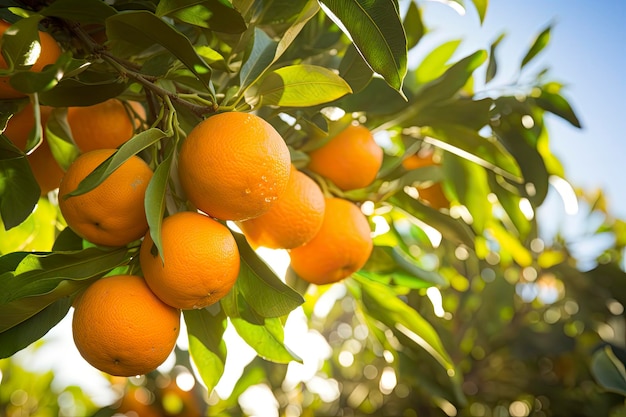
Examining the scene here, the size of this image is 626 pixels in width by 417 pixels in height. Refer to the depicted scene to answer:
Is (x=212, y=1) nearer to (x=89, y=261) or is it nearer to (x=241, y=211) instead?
(x=241, y=211)

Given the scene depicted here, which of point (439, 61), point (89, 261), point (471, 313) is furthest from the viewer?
point (471, 313)

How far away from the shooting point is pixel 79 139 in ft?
3.18

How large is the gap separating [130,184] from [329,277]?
41 cm

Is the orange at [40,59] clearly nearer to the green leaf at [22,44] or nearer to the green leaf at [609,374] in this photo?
the green leaf at [22,44]

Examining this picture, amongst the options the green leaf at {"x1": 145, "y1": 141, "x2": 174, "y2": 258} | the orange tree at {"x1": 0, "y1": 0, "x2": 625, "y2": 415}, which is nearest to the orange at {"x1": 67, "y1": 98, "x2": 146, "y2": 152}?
the orange tree at {"x1": 0, "y1": 0, "x2": 625, "y2": 415}

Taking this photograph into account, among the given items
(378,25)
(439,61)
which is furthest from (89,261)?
(439,61)

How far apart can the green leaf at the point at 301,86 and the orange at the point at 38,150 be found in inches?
13.5

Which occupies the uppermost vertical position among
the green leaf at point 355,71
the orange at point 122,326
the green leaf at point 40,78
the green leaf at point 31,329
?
the green leaf at point 40,78

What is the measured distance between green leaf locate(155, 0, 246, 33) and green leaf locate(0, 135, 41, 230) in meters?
0.31

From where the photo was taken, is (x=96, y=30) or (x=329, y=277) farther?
(x=329, y=277)

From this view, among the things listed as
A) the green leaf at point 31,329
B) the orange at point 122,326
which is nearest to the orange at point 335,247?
the orange at point 122,326

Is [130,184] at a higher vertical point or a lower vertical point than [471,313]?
higher

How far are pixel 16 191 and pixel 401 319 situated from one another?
0.78 meters

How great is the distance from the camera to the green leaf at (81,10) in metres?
0.78
